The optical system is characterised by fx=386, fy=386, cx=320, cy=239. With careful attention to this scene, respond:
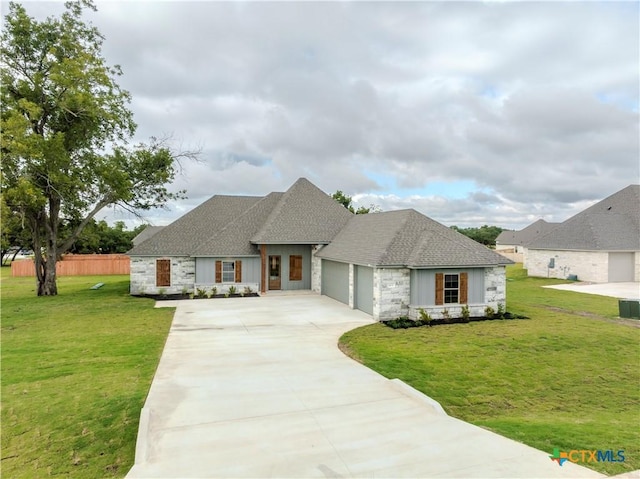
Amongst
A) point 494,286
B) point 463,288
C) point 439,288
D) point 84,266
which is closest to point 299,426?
point 439,288

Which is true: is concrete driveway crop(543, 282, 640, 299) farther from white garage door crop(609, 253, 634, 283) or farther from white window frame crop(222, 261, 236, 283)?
white window frame crop(222, 261, 236, 283)

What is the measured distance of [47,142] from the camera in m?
19.3

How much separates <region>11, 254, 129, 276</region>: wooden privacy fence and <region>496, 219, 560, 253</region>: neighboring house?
51.5 metres

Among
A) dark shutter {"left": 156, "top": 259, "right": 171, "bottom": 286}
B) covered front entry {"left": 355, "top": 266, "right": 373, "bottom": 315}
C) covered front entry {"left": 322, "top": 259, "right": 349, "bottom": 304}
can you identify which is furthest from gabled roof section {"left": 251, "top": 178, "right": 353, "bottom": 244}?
covered front entry {"left": 355, "top": 266, "right": 373, "bottom": 315}

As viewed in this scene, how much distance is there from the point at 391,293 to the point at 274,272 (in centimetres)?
960

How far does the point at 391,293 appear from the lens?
15.3 meters

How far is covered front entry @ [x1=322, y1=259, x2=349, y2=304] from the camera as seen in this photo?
18672 mm

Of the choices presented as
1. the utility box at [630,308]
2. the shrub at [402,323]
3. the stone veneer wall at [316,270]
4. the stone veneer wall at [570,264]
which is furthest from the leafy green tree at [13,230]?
the stone veneer wall at [570,264]

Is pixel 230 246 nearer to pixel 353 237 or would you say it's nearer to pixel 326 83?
pixel 353 237

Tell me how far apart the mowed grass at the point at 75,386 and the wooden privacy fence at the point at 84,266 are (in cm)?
2066

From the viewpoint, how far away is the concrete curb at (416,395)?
6.82m

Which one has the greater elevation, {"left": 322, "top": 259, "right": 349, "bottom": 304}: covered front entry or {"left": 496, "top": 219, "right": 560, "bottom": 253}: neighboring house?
{"left": 496, "top": 219, "right": 560, "bottom": 253}: neighboring house

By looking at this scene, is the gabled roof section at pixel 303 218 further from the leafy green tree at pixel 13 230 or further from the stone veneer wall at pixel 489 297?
the leafy green tree at pixel 13 230

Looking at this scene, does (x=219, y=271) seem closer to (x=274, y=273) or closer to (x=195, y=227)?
(x=274, y=273)
